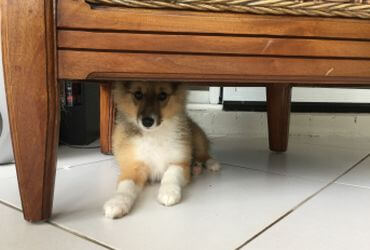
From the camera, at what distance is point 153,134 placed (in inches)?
48.6

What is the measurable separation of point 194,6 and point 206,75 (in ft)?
0.43

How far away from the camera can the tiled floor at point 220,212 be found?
740 mm

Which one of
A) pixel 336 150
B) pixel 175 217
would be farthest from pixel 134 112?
pixel 336 150

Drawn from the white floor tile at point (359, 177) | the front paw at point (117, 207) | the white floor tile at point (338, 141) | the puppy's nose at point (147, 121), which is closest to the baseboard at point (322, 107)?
Answer: the white floor tile at point (338, 141)

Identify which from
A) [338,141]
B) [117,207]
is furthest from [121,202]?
[338,141]

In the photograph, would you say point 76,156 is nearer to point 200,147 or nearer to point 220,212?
point 200,147

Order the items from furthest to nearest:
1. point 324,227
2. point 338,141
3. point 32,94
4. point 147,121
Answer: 1. point 338,141
2. point 147,121
3. point 324,227
4. point 32,94

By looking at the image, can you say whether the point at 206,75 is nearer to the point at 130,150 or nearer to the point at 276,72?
the point at 276,72

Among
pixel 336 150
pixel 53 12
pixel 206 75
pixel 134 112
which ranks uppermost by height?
pixel 53 12

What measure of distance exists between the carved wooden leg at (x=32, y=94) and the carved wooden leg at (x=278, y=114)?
97 centimetres

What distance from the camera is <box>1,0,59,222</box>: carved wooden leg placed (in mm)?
676

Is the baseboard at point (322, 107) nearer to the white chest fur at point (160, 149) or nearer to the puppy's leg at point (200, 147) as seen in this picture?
the puppy's leg at point (200, 147)

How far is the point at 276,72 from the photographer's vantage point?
2.55 feet

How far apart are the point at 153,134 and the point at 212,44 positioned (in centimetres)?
55
